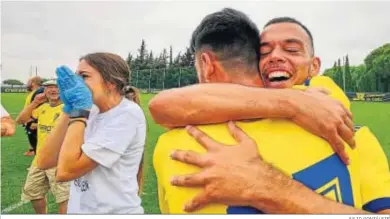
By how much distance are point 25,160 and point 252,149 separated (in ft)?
16.8

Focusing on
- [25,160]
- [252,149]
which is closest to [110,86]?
[252,149]

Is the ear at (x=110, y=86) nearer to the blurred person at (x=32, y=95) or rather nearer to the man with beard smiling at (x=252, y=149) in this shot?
the man with beard smiling at (x=252, y=149)

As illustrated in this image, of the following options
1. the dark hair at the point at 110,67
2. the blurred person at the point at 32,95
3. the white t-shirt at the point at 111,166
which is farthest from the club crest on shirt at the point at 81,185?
the blurred person at the point at 32,95

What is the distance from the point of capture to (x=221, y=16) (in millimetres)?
986

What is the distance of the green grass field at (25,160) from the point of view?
337 cm

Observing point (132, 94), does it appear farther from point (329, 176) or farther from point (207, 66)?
point (329, 176)

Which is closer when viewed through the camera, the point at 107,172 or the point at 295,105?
the point at 295,105

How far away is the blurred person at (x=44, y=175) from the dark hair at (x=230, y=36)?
1707mm

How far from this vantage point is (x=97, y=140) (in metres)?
1.43

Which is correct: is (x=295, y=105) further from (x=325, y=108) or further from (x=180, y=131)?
(x=180, y=131)

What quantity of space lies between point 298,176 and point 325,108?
17 centimetres

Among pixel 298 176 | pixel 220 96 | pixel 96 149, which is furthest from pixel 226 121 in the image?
pixel 96 149

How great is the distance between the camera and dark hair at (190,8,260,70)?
0.93 meters

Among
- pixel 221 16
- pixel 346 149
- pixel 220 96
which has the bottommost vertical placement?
pixel 346 149
